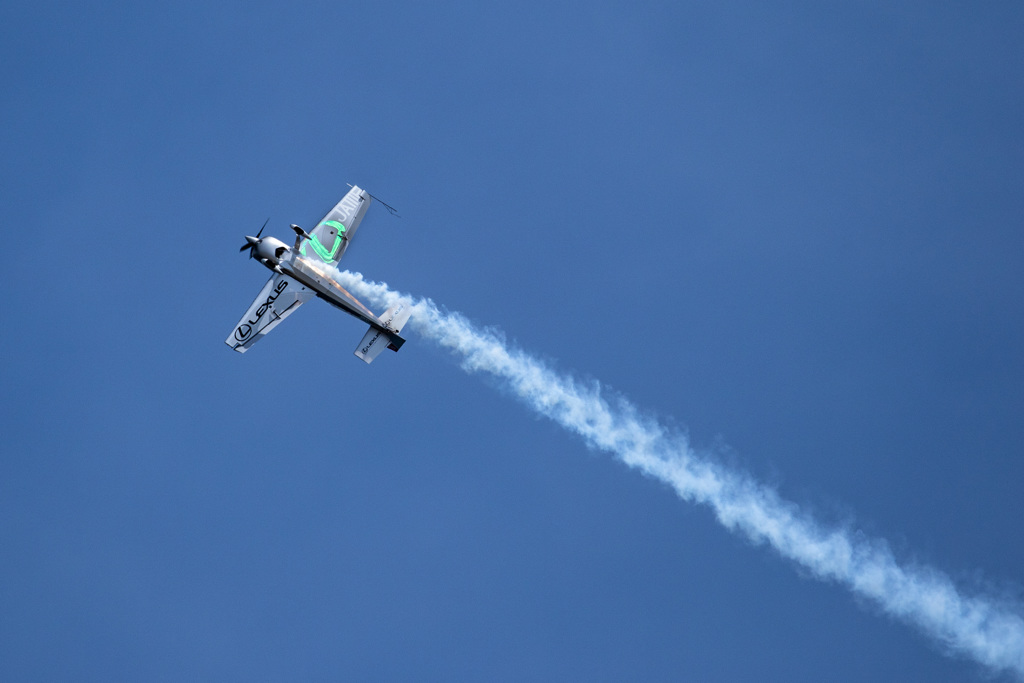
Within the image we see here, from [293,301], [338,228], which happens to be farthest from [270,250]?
[338,228]

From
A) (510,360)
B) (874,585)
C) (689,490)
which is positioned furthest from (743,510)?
(510,360)

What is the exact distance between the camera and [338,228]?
68.6 meters

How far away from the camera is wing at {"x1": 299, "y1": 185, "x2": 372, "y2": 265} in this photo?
6750cm

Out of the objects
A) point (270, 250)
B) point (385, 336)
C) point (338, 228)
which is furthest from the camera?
point (338, 228)

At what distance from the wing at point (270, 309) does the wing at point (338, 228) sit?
2.02 m

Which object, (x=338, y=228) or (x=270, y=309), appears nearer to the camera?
(x=270, y=309)

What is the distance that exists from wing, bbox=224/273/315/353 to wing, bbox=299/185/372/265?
6.62 feet

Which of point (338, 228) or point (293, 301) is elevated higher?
point (338, 228)

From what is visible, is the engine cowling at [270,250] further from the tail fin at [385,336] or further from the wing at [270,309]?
the tail fin at [385,336]

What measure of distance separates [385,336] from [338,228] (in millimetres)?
6892

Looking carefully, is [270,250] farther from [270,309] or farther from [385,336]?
[385,336]

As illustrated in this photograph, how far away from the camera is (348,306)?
65.1 m

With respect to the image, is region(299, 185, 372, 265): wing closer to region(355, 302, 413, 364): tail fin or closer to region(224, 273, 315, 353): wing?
region(224, 273, 315, 353): wing

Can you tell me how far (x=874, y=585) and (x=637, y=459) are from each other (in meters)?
13.0
